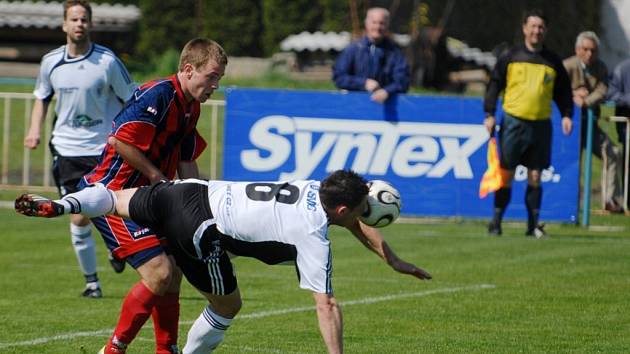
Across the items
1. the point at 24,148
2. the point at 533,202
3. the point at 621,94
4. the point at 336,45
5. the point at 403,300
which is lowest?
the point at 24,148

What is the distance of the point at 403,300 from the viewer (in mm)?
10883

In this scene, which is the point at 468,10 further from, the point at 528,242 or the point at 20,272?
the point at 20,272

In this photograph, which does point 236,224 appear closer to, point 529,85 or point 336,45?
point 529,85

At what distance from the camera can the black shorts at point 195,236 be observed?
24.0ft

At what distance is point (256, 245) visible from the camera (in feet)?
23.7

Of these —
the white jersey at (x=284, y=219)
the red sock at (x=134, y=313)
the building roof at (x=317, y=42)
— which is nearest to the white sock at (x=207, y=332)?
the red sock at (x=134, y=313)

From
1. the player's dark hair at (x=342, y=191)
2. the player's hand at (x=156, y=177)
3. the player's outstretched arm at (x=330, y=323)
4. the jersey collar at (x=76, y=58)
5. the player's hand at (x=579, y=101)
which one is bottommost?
the player's outstretched arm at (x=330, y=323)

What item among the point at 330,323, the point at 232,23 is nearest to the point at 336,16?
the point at 232,23

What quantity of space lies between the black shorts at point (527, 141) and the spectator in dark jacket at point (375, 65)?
197 cm

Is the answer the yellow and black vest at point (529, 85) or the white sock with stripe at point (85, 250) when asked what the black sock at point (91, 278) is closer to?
the white sock with stripe at point (85, 250)

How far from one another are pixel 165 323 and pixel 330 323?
5.09ft

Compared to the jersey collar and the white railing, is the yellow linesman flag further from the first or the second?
the jersey collar

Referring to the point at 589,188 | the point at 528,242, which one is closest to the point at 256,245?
the point at 528,242

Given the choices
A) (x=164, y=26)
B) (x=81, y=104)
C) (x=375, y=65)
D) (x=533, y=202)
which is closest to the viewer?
(x=81, y=104)
